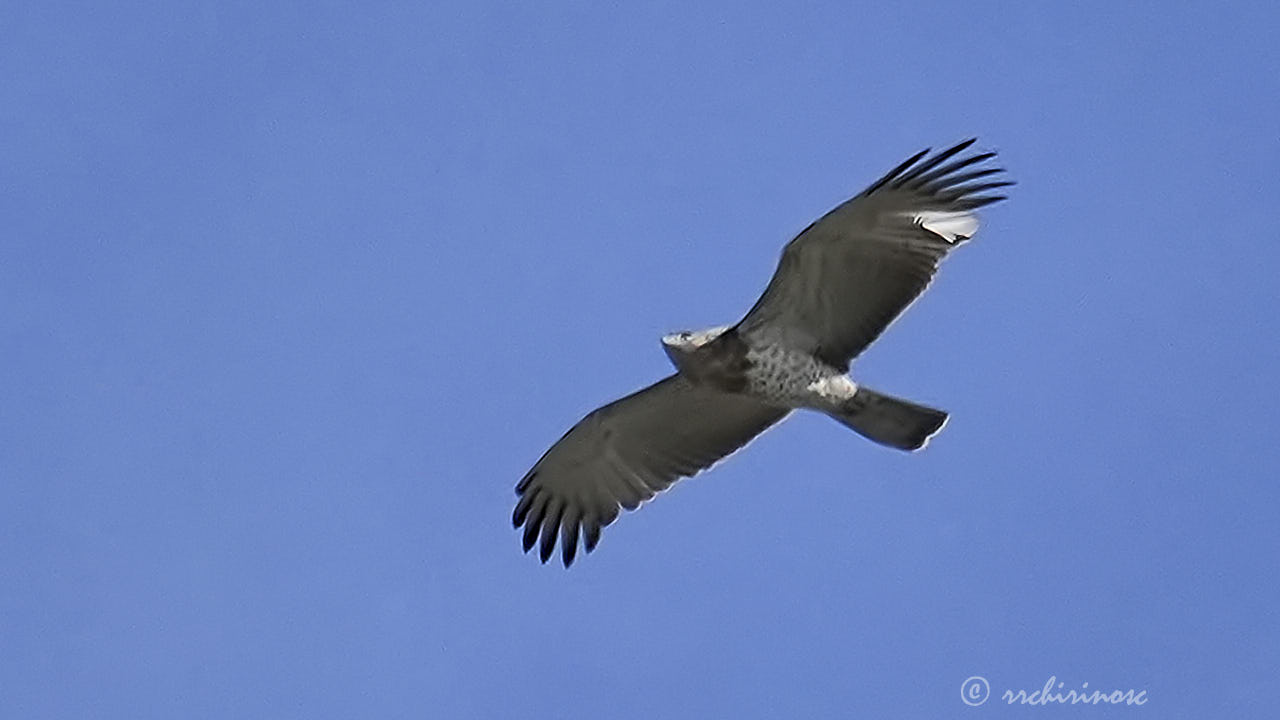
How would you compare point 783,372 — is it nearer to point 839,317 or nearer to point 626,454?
point 839,317

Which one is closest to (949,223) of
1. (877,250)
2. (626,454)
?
(877,250)

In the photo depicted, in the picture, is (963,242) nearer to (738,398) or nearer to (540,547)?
(738,398)

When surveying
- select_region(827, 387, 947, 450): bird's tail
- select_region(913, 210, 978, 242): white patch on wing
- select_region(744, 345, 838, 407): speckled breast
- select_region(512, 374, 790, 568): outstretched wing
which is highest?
select_region(913, 210, 978, 242): white patch on wing

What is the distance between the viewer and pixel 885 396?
535 inches

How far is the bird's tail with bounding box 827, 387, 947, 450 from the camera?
44.3 ft

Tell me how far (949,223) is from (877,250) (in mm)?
456

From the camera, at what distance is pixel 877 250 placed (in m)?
13.7

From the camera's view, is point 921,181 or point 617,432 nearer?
point 921,181

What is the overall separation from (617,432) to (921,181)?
2583 mm

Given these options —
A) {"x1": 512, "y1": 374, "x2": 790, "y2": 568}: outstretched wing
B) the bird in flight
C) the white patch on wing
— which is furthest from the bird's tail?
the white patch on wing

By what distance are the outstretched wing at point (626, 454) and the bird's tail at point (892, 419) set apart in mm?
835

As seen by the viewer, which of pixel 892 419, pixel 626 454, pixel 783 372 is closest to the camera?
pixel 892 419

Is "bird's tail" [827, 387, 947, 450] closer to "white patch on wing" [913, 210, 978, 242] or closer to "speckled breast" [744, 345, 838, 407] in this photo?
"speckled breast" [744, 345, 838, 407]

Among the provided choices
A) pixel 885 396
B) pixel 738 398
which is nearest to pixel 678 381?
pixel 738 398
